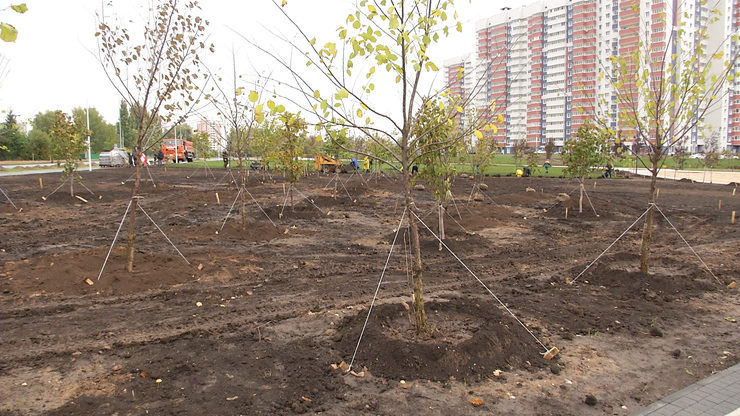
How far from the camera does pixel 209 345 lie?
Answer: 5250mm

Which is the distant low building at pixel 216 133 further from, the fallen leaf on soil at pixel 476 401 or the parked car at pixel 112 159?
the parked car at pixel 112 159

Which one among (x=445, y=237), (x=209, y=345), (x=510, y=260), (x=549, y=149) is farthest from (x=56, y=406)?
(x=549, y=149)

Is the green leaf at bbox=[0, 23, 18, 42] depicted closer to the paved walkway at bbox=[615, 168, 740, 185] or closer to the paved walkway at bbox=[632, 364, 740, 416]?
the paved walkway at bbox=[632, 364, 740, 416]

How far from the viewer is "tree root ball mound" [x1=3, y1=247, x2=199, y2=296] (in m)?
7.12

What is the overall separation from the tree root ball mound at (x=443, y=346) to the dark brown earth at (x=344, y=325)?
0.07ft

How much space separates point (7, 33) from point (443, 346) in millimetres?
4373

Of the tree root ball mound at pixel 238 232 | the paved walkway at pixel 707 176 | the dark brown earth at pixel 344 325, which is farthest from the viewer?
the paved walkway at pixel 707 176

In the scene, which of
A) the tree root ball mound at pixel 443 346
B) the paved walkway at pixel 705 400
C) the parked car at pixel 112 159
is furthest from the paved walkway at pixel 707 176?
the parked car at pixel 112 159

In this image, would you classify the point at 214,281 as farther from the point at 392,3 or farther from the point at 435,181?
the point at 392,3

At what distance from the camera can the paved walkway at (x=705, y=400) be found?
3.98m

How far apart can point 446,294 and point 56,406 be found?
16.7 ft

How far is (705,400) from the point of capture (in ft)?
13.7

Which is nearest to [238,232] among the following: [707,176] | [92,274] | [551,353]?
[92,274]

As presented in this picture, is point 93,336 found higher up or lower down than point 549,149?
→ lower down
